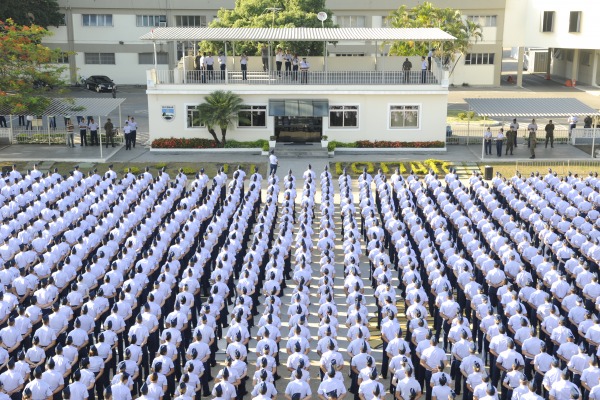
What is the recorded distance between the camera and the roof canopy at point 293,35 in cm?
3369

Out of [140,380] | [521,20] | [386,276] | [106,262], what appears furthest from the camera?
[521,20]

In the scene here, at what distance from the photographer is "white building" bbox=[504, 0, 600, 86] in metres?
49.9

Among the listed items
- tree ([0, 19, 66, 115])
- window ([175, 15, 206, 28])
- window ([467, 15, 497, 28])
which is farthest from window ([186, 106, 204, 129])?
window ([467, 15, 497, 28])

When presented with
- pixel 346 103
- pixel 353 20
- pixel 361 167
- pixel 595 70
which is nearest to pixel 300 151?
pixel 346 103

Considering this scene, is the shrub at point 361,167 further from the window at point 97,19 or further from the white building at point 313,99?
the window at point 97,19

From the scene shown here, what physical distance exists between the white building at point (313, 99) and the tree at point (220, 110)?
1.41 ft

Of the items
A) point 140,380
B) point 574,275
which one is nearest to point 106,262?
point 140,380

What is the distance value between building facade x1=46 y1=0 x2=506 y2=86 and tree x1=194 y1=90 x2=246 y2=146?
67.5 ft

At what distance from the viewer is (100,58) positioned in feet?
181

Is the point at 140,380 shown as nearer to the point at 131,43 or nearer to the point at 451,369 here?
the point at 451,369

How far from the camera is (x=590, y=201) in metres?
23.5

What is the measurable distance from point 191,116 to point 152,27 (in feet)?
70.8

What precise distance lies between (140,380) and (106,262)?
3.81 meters

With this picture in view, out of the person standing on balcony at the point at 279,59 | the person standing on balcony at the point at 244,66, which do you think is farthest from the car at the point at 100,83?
the person standing on balcony at the point at 244,66
